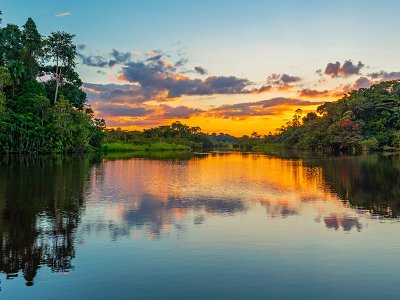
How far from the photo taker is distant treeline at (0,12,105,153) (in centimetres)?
6353

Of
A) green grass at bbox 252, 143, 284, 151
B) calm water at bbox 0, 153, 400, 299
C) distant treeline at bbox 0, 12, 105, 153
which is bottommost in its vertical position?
calm water at bbox 0, 153, 400, 299

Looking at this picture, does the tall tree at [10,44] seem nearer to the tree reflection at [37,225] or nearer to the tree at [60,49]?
the tree at [60,49]

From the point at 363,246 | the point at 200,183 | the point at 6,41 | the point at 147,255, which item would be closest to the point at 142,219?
the point at 147,255

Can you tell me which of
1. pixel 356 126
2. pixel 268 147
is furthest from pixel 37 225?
pixel 268 147

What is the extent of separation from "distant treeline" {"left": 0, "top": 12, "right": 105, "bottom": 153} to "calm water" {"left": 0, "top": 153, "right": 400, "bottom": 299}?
4224 centimetres

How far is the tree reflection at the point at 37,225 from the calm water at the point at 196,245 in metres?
0.04

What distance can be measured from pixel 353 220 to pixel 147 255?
9464 mm

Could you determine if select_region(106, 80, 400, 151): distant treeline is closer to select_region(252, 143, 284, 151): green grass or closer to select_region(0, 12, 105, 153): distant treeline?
select_region(252, 143, 284, 151): green grass

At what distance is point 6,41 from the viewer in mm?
70250

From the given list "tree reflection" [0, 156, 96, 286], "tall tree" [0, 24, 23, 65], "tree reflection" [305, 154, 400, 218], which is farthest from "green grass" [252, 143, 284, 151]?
"tree reflection" [0, 156, 96, 286]

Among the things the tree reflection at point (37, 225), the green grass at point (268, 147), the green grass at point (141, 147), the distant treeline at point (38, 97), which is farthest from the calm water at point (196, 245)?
the green grass at point (268, 147)

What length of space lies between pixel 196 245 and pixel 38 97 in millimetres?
59864

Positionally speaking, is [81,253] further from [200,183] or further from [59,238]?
[200,183]

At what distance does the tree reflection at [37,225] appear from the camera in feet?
36.8
